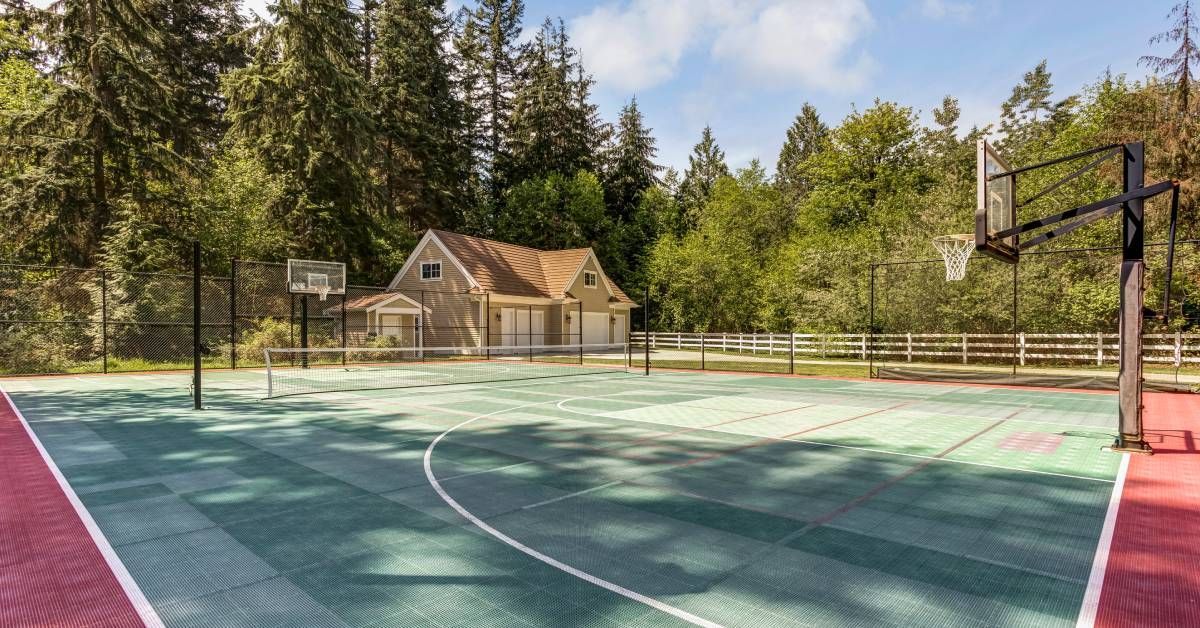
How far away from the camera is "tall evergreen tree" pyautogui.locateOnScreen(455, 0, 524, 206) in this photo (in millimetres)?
48375

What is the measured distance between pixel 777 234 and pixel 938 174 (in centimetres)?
1174

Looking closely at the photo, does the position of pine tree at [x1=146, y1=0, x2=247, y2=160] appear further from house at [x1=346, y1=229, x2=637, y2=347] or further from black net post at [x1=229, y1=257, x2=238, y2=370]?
black net post at [x1=229, y1=257, x2=238, y2=370]

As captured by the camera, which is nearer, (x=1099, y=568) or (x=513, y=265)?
(x=1099, y=568)

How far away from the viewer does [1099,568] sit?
4051 mm

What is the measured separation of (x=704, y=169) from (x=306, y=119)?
3783 cm

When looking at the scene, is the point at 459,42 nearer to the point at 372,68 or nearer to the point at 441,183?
the point at 372,68

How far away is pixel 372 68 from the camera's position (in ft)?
136

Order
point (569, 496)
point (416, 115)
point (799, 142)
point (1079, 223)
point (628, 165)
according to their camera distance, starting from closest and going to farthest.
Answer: point (569, 496) → point (1079, 223) → point (416, 115) → point (628, 165) → point (799, 142)

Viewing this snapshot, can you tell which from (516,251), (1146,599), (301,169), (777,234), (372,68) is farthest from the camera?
(777,234)

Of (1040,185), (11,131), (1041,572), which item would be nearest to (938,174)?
(1040,185)

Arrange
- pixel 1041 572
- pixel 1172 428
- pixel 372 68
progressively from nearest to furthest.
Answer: pixel 1041 572 < pixel 1172 428 < pixel 372 68

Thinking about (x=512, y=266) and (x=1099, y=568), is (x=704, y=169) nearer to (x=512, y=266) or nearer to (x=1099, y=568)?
(x=512, y=266)

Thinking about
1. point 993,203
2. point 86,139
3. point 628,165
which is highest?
point 628,165

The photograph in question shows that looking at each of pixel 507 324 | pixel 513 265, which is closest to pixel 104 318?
pixel 507 324
